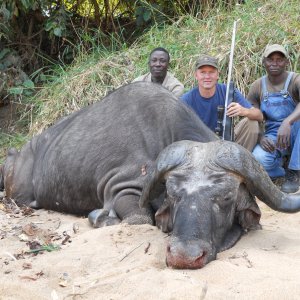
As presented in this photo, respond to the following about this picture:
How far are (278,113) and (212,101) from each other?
2.58ft

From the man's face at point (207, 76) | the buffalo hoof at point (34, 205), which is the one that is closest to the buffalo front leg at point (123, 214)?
the buffalo hoof at point (34, 205)

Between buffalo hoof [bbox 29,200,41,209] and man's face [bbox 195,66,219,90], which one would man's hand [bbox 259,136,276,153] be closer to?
man's face [bbox 195,66,219,90]

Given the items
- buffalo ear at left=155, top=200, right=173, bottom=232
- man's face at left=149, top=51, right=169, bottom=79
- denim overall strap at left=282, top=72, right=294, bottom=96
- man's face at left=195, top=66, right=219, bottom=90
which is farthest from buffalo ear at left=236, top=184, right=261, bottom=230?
man's face at left=149, top=51, right=169, bottom=79

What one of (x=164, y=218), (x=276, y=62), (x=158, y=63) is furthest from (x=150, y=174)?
(x=158, y=63)

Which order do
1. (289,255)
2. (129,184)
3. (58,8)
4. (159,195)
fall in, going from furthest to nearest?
(58,8) < (129,184) < (159,195) < (289,255)

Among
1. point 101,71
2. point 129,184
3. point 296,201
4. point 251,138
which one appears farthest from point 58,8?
point 296,201

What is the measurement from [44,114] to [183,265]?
20.5ft

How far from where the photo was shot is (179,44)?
9.78 m

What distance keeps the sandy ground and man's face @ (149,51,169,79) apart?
118 inches

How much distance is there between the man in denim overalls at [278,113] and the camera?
6.92m

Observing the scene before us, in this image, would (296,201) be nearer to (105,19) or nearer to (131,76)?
(131,76)

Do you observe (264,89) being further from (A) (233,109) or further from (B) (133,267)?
(B) (133,267)

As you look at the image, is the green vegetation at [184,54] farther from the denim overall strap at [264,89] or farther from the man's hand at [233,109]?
the man's hand at [233,109]

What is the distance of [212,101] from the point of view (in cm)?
695
